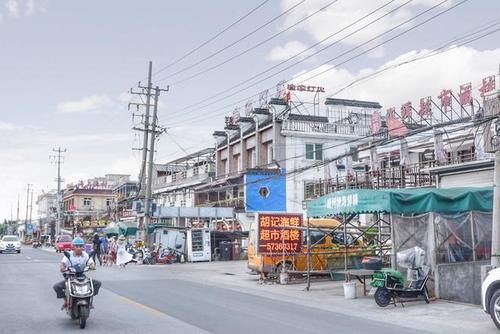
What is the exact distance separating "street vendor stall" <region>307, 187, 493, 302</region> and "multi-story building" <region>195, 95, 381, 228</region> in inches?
966

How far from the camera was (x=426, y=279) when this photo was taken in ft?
49.7

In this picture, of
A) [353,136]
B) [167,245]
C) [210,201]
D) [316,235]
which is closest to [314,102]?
[353,136]

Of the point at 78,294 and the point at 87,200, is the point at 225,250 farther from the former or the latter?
the point at 87,200

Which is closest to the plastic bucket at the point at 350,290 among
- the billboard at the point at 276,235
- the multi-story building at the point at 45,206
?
the billboard at the point at 276,235

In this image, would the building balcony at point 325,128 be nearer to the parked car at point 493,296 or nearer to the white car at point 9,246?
the white car at point 9,246

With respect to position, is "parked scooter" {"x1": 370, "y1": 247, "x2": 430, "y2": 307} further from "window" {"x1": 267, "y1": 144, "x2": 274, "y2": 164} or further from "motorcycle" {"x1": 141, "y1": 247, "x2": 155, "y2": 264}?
"window" {"x1": 267, "y1": 144, "x2": 274, "y2": 164}

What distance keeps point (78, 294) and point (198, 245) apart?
25681mm

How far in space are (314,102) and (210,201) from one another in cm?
1388

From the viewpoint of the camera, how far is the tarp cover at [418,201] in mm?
15914

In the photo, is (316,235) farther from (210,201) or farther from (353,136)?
(210,201)

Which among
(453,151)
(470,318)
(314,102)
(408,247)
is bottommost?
(470,318)

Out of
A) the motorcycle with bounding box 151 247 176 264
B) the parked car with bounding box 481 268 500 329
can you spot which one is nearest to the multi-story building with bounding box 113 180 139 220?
the motorcycle with bounding box 151 247 176 264

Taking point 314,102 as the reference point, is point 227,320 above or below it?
below

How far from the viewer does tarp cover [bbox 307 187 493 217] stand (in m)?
15.9
